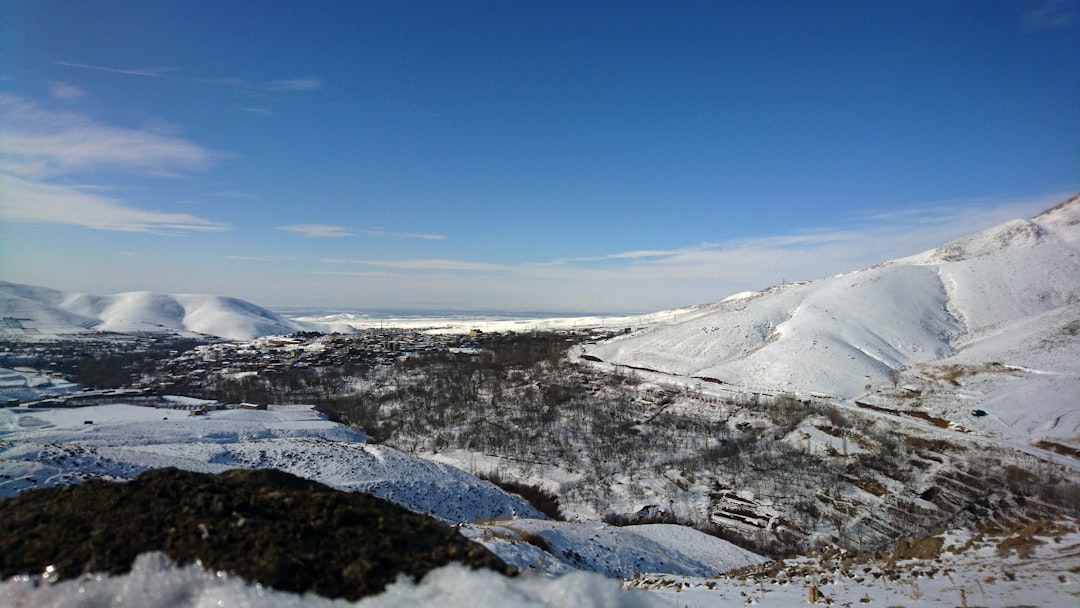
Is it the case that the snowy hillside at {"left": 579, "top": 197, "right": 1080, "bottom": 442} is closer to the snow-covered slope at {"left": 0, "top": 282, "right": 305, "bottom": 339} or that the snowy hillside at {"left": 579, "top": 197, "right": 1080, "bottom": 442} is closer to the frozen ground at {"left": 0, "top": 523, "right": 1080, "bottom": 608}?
the frozen ground at {"left": 0, "top": 523, "right": 1080, "bottom": 608}

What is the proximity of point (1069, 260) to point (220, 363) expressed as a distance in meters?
79.7

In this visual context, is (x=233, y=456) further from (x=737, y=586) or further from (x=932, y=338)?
(x=932, y=338)

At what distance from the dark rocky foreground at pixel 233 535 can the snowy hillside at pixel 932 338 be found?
30.2 meters

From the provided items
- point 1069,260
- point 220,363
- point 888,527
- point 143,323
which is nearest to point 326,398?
point 220,363

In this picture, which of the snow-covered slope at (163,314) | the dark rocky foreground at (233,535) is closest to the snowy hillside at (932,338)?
the dark rocky foreground at (233,535)

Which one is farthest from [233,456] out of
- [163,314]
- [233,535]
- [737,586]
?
[163,314]

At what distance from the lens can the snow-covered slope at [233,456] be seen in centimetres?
1234

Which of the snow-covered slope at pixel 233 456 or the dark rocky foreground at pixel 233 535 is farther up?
the dark rocky foreground at pixel 233 535

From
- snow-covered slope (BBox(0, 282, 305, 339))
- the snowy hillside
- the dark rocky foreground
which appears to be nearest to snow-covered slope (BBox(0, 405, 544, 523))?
the dark rocky foreground

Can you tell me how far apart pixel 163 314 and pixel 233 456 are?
10765cm

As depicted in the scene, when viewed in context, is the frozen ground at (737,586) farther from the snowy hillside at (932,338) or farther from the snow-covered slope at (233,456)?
the snowy hillside at (932,338)

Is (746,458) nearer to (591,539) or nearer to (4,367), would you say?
(591,539)

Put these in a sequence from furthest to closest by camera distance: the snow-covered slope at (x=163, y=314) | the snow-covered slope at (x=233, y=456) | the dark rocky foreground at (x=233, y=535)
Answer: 1. the snow-covered slope at (x=163, y=314)
2. the snow-covered slope at (x=233, y=456)
3. the dark rocky foreground at (x=233, y=535)

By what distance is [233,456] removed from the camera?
55.0 ft
